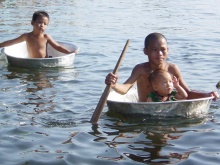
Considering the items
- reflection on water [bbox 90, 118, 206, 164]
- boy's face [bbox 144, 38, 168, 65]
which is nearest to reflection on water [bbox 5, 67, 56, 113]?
reflection on water [bbox 90, 118, 206, 164]

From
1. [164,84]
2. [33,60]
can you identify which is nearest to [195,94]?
[164,84]

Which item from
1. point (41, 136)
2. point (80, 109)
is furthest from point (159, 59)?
point (41, 136)

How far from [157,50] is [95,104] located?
4.06ft

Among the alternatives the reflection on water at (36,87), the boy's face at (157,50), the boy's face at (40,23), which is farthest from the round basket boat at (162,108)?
the boy's face at (40,23)

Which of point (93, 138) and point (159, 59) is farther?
point (159, 59)

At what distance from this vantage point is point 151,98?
6.35 meters

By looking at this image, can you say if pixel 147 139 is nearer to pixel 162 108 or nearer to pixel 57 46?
pixel 162 108

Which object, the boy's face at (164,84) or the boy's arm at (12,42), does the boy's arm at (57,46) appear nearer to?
the boy's arm at (12,42)

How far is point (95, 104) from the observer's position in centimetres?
703

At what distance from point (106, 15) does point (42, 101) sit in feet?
32.3

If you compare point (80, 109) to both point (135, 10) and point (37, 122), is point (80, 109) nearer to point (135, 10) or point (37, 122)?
point (37, 122)

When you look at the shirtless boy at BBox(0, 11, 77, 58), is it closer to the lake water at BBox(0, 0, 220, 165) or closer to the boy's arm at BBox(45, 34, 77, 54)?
the boy's arm at BBox(45, 34, 77, 54)

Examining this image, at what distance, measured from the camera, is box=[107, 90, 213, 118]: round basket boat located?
5898 mm

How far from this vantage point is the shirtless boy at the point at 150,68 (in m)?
6.22
